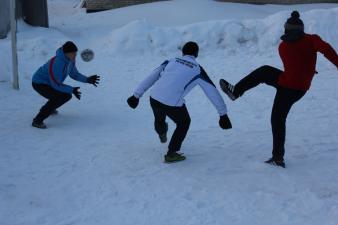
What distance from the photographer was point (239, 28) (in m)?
13.3

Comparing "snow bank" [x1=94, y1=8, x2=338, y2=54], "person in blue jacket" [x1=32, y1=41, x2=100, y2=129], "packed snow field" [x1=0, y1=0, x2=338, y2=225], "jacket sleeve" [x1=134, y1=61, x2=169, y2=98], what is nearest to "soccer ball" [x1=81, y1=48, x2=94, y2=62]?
"packed snow field" [x1=0, y1=0, x2=338, y2=225]

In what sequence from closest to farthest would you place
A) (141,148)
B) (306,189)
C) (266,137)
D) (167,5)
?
(306,189), (141,148), (266,137), (167,5)

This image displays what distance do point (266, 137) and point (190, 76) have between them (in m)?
2.13

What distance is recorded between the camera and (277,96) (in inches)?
257

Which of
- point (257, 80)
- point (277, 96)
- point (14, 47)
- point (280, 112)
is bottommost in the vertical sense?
point (14, 47)

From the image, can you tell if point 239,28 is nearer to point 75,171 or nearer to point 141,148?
point 141,148

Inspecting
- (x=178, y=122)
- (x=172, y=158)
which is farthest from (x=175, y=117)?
(x=172, y=158)

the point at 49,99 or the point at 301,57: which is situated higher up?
the point at 301,57

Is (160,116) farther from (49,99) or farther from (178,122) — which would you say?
(49,99)

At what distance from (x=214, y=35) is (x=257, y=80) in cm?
673

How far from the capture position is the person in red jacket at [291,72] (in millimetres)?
6242

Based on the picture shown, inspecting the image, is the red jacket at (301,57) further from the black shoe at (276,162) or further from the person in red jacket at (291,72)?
the black shoe at (276,162)

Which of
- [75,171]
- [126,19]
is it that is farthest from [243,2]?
[75,171]

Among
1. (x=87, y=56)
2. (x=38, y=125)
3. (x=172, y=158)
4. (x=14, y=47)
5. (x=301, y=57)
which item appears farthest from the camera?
(x=87, y=56)
